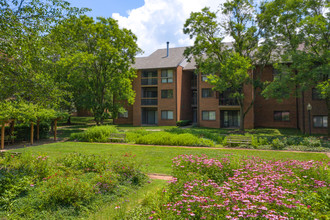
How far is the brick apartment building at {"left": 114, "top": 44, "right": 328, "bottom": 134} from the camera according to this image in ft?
95.3

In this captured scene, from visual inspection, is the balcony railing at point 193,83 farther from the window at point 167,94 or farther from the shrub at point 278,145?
the shrub at point 278,145

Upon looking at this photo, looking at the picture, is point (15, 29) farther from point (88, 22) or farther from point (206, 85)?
point (206, 85)

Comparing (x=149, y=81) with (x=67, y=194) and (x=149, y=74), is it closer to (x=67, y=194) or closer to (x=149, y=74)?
(x=149, y=74)

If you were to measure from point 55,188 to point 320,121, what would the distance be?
95.1 feet

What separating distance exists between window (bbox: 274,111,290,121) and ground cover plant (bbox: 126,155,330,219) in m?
26.7

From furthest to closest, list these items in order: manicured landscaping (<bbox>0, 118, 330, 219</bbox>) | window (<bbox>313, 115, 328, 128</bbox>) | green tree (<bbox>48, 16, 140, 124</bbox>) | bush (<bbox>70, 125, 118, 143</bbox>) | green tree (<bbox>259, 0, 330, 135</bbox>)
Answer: window (<bbox>313, 115, 328, 128</bbox>), green tree (<bbox>48, 16, 140, 124</bbox>), green tree (<bbox>259, 0, 330, 135</bbox>), bush (<bbox>70, 125, 118, 143</bbox>), manicured landscaping (<bbox>0, 118, 330, 219</bbox>)

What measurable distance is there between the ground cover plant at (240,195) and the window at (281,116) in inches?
1051

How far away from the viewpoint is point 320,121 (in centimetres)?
2683

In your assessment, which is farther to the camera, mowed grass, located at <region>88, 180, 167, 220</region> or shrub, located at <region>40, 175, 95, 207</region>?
shrub, located at <region>40, 175, 95, 207</region>

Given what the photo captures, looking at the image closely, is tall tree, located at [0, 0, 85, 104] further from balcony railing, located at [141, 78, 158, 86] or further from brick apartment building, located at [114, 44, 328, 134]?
balcony railing, located at [141, 78, 158, 86]

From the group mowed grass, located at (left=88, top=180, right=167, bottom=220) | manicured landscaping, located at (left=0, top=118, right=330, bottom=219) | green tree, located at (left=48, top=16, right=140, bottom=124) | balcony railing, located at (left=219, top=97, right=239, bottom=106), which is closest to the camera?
manicured landscaping, located at (left=0, top=118, right=330, bottom=219)

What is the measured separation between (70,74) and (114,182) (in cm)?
2009

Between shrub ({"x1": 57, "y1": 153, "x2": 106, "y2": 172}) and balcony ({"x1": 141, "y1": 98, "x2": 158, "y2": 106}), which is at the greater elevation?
balcony ({"x1": 141, "y1": 98, "x2": 158, "y2": 106})


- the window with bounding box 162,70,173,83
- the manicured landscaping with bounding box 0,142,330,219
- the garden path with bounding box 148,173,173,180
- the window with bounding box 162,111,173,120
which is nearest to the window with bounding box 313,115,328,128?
the window with bounding box 162,111,173,120
